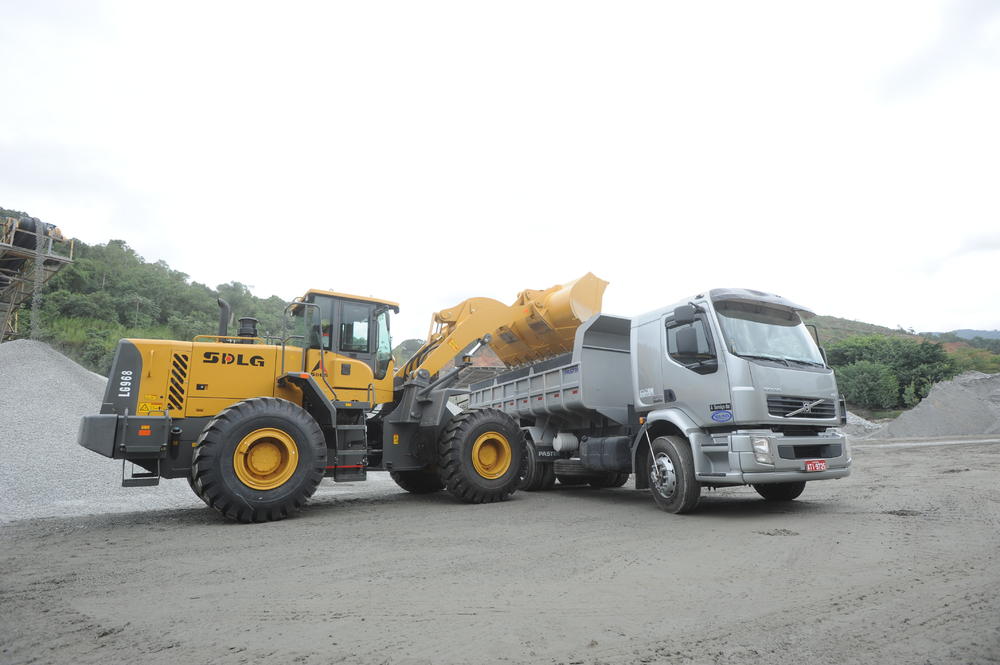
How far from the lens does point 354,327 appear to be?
8.96 m

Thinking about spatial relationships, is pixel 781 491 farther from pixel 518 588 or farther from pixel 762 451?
pixel 518 588

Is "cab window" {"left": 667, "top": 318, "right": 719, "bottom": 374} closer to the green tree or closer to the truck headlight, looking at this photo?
the truck headlight

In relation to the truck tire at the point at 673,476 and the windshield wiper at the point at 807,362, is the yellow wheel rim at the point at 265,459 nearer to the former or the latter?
the truck tire at the point at 673,476

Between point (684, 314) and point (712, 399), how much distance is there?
1.16 metres

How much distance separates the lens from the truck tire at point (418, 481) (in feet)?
33.6

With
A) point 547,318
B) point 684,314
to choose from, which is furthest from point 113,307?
point 684,314

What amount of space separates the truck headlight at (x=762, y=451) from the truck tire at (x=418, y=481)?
18.4 feet

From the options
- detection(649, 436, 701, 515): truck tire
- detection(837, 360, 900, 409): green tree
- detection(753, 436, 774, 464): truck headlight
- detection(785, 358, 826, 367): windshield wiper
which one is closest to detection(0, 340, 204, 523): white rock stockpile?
detection(649, 436, 701, 515): truck tire

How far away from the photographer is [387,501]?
927 centimetres

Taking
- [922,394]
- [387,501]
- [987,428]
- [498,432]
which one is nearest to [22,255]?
[387,501]

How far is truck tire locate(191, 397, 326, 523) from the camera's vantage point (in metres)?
6.63

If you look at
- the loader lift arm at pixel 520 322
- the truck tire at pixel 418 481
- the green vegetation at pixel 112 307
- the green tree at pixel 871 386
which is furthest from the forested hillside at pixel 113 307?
the green tree at pixel 871 386

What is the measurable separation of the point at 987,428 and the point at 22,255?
37.1m

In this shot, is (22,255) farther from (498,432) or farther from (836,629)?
(836,629)
